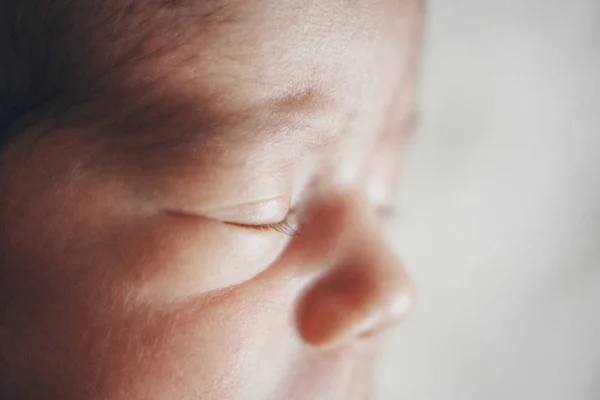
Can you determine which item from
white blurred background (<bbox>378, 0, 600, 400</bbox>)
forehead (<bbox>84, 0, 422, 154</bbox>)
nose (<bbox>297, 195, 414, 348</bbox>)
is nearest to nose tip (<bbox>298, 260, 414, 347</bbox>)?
nose (<bbox>297, 195, 414, 348</bbox>)

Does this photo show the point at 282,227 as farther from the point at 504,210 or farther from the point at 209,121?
the point at 504,210

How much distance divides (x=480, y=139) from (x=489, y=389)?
27 cm

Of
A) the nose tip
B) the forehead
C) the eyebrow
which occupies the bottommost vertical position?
the nose tip

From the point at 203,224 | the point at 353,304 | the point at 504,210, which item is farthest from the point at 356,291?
the point at 504,210

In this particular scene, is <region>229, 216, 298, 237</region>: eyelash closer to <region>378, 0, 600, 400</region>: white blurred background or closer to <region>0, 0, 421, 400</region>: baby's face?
<region>0, 0, 421, 400</region>: baby's face

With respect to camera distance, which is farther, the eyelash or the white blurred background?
the white blurred background

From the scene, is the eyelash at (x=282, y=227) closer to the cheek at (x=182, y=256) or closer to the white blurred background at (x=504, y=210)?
the cheek at (x=182, y=256)

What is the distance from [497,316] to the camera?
34.5 inches

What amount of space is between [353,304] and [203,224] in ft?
0.43

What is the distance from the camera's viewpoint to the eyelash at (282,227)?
1.89 feet

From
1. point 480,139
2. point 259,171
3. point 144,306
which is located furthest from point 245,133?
point 480,139

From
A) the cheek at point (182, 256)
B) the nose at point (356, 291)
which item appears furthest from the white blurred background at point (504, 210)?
the cheek at point (182, 256)

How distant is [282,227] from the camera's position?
0.60 metres

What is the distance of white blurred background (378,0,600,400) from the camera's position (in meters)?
0.84
